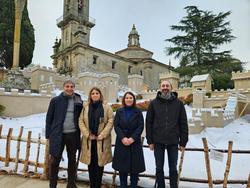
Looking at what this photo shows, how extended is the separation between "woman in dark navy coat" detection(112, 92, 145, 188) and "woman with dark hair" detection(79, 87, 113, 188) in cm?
21

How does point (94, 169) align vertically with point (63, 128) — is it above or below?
below

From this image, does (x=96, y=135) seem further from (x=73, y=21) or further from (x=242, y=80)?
(x=73, y=21)

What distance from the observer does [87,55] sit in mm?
38062

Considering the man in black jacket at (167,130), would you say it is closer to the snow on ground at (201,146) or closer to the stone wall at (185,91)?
the snow on ground at (201,146)

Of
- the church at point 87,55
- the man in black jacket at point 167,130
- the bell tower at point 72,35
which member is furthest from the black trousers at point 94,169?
the bell tower at point 72,35

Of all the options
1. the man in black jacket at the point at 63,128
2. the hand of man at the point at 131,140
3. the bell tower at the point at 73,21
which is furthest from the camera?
the bell tower at the point at 73,21

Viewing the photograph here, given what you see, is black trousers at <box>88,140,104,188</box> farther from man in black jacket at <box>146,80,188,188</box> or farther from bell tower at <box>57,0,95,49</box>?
bell tower at <box>57,0,95,49</box>

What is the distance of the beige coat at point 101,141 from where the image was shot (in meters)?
4.65

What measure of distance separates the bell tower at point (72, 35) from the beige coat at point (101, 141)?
3292cm

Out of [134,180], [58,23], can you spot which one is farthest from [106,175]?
[58,23]

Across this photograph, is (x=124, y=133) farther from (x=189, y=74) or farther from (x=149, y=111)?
(x=189, y=74)

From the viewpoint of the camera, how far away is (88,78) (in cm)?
2872

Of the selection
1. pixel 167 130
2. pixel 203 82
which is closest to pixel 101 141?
pixel 167 130

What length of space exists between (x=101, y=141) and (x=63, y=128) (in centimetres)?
83
